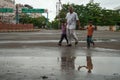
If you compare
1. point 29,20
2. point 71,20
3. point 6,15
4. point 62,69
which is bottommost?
point 29,20

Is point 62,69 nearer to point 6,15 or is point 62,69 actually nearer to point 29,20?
point 6,15

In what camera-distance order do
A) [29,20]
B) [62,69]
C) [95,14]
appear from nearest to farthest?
[62,69], [95,14], [29,20]

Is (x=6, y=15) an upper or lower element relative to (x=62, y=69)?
lower

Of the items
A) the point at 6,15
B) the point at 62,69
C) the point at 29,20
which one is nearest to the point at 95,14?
the point at 6,15

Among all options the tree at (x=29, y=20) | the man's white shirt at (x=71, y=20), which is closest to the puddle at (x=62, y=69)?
the man's white shirt at (x=71, y=20)

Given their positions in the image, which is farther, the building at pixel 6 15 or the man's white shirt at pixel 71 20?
the building at pixel 6 15

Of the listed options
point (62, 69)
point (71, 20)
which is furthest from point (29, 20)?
point (62, 69)

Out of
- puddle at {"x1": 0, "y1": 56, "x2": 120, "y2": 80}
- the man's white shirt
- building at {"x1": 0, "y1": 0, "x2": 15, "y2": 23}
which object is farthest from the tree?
puddle at {"x1": 0, "y1": 56, "x2": 120, "y2": 80}

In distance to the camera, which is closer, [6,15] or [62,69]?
[62,69]

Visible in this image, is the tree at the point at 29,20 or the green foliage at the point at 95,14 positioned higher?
the green foliage at the point at 95,14

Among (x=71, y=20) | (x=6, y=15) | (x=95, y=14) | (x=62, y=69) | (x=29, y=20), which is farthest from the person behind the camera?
(x=29, y=20)

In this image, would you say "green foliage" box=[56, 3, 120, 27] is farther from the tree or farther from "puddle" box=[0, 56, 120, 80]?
"puddle" box=[0, 56, 120, 80]

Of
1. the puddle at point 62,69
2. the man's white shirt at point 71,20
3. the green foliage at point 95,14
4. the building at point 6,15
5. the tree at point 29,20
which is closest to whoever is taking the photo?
the puddle at point 62,69

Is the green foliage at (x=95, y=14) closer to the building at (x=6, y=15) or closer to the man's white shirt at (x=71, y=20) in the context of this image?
the building at (x=6, y=15)
